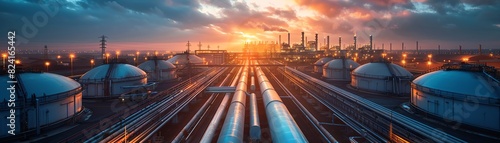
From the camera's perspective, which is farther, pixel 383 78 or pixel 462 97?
pixel 383 78

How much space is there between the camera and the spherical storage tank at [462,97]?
60.8 feet

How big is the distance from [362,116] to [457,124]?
6914 mm

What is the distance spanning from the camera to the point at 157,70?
49.6m

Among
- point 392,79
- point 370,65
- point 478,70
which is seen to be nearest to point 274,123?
point 478,70

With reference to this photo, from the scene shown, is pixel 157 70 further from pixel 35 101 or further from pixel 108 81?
pixel 35 101

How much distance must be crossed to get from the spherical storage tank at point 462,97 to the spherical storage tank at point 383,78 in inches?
408

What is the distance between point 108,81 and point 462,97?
35977 millimetres

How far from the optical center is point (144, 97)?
29.7m

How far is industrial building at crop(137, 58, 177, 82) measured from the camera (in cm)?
4919

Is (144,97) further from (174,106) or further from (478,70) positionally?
(478,70)

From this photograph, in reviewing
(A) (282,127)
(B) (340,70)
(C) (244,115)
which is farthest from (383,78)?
(A) (282,127)

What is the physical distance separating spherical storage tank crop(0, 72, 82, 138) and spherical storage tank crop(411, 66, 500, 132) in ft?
102

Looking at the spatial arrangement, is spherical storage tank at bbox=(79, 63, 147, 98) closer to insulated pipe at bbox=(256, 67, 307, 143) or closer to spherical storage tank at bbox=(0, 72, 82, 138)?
spherical storage tank at bbox=(0, 72, 82, 138)

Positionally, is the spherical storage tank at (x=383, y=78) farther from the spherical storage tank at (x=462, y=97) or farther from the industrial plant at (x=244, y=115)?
Result: the spherical storage tank at (x=462, y=97)
